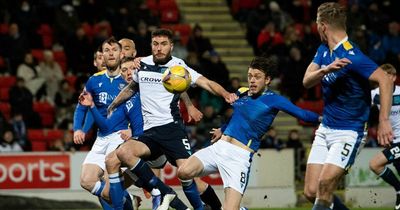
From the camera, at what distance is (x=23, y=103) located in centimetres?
1856

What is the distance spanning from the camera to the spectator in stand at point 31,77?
19.4 metres

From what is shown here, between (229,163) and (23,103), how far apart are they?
8.82 meters

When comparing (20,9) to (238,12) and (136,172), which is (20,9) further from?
(136,172)

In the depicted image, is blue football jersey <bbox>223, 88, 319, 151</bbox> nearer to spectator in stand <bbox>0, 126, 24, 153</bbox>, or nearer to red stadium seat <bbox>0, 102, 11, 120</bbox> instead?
spectator in stand <bbox>0, 126, 24, 153</bbox>

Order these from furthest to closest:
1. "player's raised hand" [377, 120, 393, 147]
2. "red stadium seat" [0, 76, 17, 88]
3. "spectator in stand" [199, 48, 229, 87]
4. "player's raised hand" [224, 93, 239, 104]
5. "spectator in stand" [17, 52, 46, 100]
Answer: "spectator in stand" [199, 48, 229, 87], "red stadium seat" [0, 76, 17, 88], "spectator in stand" [17, 52, 46, 100], "player's raised hand" [224, 93, 239, 104], "player's raised hand" [377, 120, 393, 147]

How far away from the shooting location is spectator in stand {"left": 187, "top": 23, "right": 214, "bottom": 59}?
2098 cm

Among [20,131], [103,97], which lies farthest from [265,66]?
[20,131]

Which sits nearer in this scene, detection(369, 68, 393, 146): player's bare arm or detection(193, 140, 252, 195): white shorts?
detection(369, 68, 393, 146): player's bare arm

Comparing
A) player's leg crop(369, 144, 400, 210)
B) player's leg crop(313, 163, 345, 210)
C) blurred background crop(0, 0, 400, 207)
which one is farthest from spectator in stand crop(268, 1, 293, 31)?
player's leg crop(313, 163, 345, 210)

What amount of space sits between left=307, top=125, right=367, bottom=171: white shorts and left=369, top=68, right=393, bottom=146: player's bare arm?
2.04 ft

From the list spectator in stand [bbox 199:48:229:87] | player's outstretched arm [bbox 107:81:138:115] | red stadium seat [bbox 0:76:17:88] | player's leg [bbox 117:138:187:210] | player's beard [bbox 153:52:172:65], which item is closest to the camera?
player's leg [bbox 117:138:187:210]

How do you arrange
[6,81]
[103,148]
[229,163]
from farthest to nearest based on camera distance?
[6,81] → [103,148] → [229,163]

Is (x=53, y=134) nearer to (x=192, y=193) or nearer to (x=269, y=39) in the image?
(x=269, y=39)

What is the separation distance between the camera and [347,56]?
378 inches
